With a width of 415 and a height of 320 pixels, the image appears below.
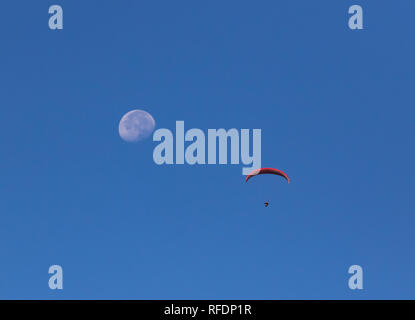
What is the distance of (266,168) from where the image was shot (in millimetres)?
49156
